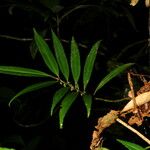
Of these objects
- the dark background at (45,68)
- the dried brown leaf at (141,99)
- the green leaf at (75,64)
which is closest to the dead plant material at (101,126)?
the dried brown leaf at (141,99)

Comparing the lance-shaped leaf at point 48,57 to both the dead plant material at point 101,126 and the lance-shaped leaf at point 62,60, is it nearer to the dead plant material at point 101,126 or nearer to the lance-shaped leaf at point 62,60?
the lance-shaped leaf at point 62,60

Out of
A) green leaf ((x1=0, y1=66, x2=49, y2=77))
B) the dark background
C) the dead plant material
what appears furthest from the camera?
the dark background

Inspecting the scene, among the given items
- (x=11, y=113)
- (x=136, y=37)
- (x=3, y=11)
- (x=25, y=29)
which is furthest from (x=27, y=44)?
(x=136, y=37)

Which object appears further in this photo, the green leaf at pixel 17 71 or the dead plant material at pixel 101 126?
the green leaf at pixel 17 71

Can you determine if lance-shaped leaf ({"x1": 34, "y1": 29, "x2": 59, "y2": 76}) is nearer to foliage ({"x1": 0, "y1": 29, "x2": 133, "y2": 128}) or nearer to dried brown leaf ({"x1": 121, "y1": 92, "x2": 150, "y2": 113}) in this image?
foliage ({"x1": 0, "y1": 29, "x2": 133, "y2": 128})

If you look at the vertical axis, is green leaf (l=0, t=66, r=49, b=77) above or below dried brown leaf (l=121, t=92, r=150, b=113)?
above

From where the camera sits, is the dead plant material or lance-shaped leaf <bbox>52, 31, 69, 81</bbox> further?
lance-shaped leaf <bbox>52, 31, 69, 81</bbox>

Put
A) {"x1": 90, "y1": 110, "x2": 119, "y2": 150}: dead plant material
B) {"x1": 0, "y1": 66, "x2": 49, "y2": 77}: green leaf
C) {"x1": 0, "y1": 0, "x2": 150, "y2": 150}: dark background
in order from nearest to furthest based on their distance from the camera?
1. {"x1": 90, "y1": 110, "x2": 119, "y2": 150}: dead plant material
2. {"x1": 0, "y1": 66, "x2": 49, "y2": 77}: green leaf
3. {"x1": 0, "y1": 0, "x2": 150, "y2": 150}: dark background

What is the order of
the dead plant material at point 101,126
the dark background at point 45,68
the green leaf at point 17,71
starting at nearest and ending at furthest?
the dead plant material at point 101,126 → the green leaf at point 17,71 → the dark background at point 45,68

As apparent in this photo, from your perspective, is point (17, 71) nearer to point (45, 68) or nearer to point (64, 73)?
point (64, 73)

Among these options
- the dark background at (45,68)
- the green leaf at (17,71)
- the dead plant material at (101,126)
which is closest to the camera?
the dead plant material at (101,126)

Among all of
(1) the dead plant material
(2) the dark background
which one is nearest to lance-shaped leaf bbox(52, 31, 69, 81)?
(1) the dead plant material

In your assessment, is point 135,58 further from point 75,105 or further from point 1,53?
point 1,53
